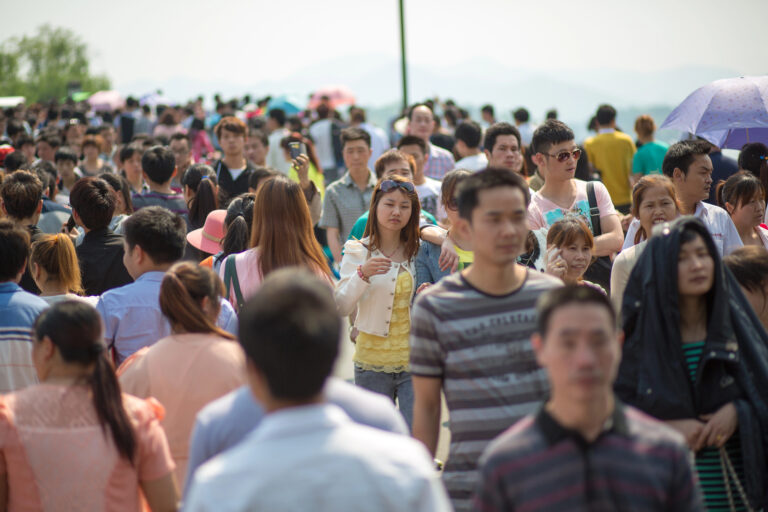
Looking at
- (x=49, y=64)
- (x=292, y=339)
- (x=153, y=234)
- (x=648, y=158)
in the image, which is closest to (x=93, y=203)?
(x=153, y=234)

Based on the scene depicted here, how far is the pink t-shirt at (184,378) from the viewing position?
3371 millimetres

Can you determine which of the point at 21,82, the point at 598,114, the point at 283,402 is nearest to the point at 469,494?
the point at 283,402

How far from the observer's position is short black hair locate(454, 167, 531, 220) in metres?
3.20

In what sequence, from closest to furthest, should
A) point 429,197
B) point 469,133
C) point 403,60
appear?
point 429,197 → point 469,133 → point 403,60

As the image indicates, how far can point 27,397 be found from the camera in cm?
301

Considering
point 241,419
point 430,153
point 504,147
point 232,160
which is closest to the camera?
point 241,419

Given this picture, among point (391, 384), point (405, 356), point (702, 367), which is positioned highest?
point (702, 367)

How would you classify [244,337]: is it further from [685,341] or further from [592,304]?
[685,341]

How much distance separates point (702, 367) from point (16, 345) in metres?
3.13

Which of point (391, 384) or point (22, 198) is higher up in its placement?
point (22, 198)

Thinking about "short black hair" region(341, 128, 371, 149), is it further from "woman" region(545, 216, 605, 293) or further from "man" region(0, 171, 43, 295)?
"woman" region(545, 216, 605, 293)

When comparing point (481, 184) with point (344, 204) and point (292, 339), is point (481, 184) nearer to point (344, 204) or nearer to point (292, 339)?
point (292, 339)

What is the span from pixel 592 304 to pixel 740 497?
148cm

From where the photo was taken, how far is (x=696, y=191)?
563 cm
